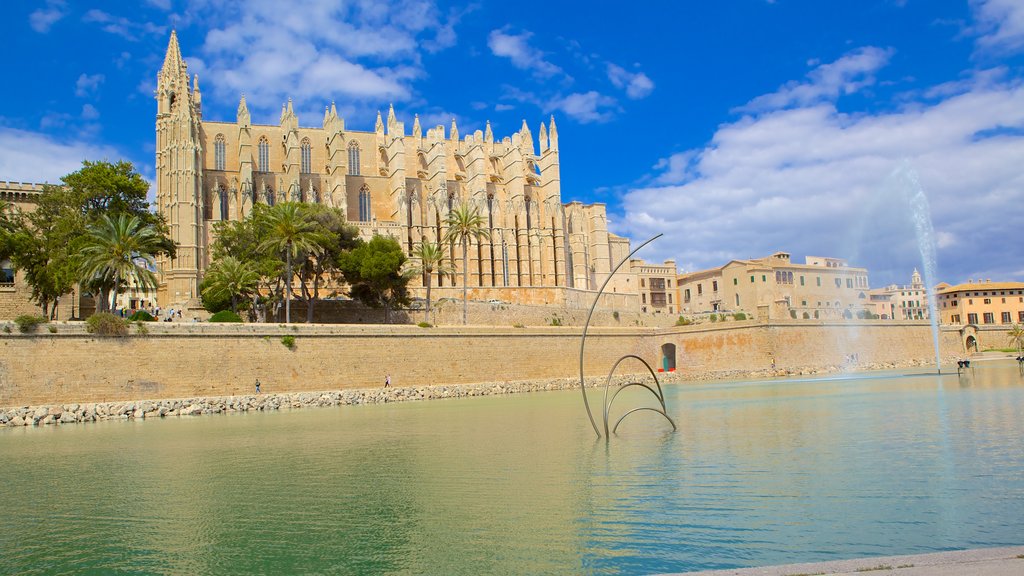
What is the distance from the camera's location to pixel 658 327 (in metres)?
50.6

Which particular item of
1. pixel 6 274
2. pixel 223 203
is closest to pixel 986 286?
pixel 223 203

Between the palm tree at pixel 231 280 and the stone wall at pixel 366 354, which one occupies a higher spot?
the palm tree at pixel 231 280

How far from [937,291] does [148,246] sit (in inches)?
2834

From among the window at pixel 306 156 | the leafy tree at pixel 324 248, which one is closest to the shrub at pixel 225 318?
the leafy tree at pixel 324 248

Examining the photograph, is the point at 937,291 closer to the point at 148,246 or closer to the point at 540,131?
the point at 540,131

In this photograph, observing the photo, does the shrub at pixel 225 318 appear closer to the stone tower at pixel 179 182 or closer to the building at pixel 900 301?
the stone tower at pixel 179 182

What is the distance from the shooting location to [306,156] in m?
60.0

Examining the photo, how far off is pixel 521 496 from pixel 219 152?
51.5 metres

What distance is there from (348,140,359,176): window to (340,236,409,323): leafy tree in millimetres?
19668

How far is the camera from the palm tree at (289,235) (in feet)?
121

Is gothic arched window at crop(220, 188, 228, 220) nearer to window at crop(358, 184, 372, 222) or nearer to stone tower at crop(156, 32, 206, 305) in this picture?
stone tower at crop(156, 32, 206, 305)

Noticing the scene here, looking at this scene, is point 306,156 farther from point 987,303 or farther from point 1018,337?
point 987,303

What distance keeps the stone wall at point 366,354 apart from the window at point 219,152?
27.0 metres

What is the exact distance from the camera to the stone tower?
145 feet
